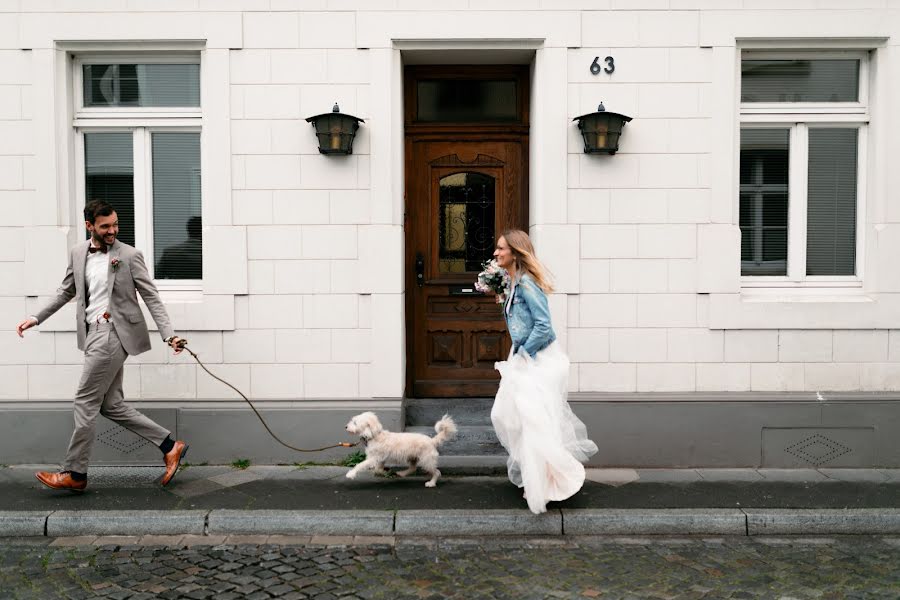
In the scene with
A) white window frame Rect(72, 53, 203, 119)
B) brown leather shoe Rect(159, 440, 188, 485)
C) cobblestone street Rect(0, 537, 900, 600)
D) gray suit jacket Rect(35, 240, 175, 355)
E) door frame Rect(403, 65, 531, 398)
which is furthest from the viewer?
door frame Rect(403, 65, 531, 398)

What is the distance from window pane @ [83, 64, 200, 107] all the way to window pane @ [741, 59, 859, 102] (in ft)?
16.3

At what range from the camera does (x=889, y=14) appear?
686 centimetres

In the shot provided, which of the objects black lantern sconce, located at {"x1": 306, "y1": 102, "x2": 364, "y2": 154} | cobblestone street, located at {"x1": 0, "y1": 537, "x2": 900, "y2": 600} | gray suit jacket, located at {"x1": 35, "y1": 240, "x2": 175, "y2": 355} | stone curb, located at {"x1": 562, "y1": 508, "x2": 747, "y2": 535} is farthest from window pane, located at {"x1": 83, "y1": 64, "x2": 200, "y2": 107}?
stone curb, located at {"x1": 562, "y1": 508, "x2": 747, "y2": 535}

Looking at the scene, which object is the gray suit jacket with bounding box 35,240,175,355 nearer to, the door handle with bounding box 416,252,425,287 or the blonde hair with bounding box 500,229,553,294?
the door handle with bounding box 416,252,425,287

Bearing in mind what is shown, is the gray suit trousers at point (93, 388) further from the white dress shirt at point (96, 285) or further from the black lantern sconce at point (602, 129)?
the black lantern sconce at point (602, 129)

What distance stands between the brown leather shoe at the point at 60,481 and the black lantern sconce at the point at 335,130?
3.26 metres

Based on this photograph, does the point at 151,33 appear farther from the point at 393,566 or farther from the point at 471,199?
the point at 393,566

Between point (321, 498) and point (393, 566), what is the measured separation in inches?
48.2

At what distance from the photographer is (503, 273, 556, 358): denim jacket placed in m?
5.65

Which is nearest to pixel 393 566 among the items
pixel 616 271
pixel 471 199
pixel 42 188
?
pixel 616 271

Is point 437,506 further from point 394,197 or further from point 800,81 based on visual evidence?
point 800,81

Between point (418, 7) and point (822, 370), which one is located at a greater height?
point (418, 7)

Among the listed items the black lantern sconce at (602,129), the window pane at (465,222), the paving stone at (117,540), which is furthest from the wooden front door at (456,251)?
the paving stone at (117,540)

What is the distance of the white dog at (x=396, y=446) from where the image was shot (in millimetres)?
6043
